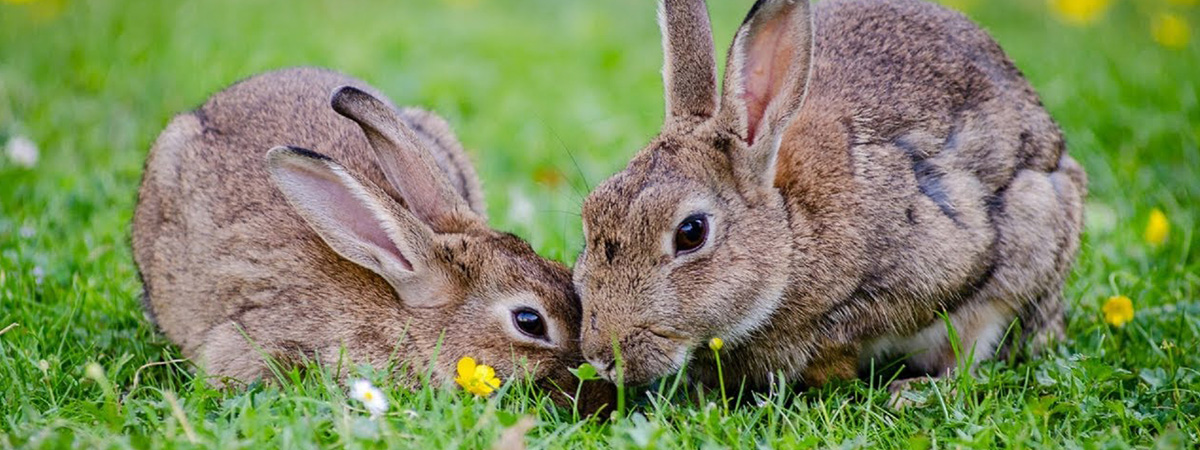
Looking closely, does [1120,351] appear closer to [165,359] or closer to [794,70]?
[794,70]

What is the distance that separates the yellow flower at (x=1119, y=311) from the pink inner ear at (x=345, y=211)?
9.56 ft

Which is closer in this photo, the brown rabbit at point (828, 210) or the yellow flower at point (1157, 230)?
the brown rabbit at point (828, 210)

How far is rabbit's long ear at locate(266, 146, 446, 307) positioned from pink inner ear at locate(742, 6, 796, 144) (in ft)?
4.52

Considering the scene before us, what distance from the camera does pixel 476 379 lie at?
465cm

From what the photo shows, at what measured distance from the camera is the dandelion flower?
421cm

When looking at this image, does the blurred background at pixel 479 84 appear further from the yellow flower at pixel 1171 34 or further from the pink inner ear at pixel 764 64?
the pink inner ear at pixel 764 64

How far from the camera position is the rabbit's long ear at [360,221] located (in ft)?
16.3

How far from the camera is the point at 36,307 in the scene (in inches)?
211

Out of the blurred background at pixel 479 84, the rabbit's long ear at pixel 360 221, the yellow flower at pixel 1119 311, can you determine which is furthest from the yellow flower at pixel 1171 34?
the rabbit's long ear at pixel 360 221

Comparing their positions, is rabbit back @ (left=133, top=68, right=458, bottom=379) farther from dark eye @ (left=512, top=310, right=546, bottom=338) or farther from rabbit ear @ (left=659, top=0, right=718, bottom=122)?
rabbit ear @ (left=659, top=0, right=718, bottom=122)

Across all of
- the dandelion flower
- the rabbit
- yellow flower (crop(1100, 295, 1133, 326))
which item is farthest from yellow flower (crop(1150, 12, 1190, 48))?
the dandelion flower

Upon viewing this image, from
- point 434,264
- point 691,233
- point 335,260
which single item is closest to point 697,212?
point 691,233

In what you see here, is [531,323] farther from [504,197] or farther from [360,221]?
[504,197]

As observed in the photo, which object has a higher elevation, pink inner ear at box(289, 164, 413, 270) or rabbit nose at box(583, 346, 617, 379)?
pink inner ear at box(289, 164, 413, 270)
